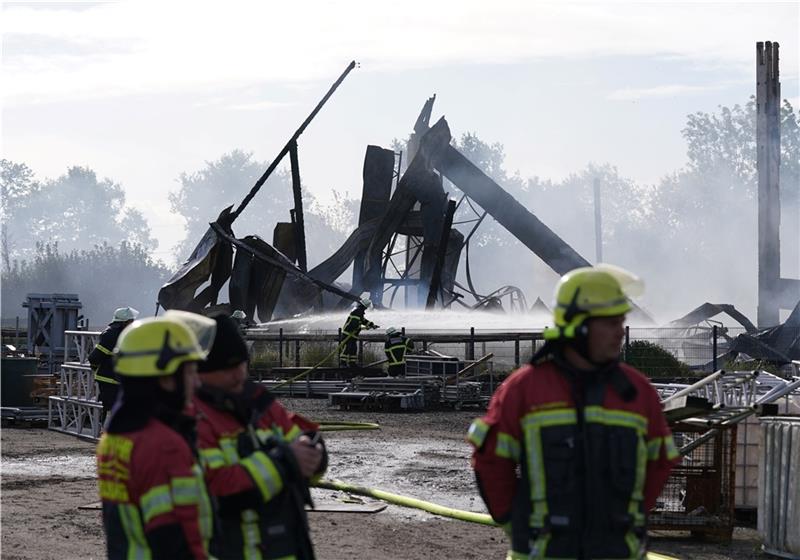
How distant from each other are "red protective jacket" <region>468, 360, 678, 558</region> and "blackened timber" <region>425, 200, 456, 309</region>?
28.4m

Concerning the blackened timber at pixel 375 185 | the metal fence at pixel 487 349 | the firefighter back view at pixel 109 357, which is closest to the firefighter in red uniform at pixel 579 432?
the firefighter back view at pixel 109 357

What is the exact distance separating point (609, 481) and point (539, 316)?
3193 cm

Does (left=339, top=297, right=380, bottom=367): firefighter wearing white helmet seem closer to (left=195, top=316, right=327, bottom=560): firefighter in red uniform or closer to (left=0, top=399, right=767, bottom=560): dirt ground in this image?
(left=0, top=399, right=767, bottom=560): dirt ground

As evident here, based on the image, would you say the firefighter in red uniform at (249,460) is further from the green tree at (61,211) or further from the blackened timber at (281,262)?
the green tree at (61,211)

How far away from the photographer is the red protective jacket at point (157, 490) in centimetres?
385

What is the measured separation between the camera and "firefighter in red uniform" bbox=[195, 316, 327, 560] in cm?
428

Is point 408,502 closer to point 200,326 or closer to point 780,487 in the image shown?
point 780,487

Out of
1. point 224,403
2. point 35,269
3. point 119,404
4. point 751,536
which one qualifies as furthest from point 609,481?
point 35,269

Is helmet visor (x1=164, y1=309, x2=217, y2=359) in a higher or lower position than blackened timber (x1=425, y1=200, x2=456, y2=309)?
lower

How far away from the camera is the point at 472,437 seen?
435cm

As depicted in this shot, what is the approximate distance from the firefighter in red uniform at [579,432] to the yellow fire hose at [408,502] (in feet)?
17.5

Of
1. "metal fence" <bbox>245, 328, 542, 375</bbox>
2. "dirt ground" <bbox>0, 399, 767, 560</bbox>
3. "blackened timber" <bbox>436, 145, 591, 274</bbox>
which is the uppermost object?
"blackened timber" <bbox>436, 145, 591, 274</bbox>

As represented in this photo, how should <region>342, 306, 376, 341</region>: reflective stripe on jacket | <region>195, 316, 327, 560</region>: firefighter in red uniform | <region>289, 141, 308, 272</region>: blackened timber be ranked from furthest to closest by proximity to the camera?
<region>289, 141, 308, 272</region>: blackened timber < <region>342, 306, 376, 341</region>: reflective stripe on jacket < <region>195, 316, 327, 560</region>: firefighter in red uniform

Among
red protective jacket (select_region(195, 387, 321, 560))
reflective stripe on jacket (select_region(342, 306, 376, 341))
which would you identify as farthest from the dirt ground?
red protective jacket (select_region(195, 387, 321, 560))
